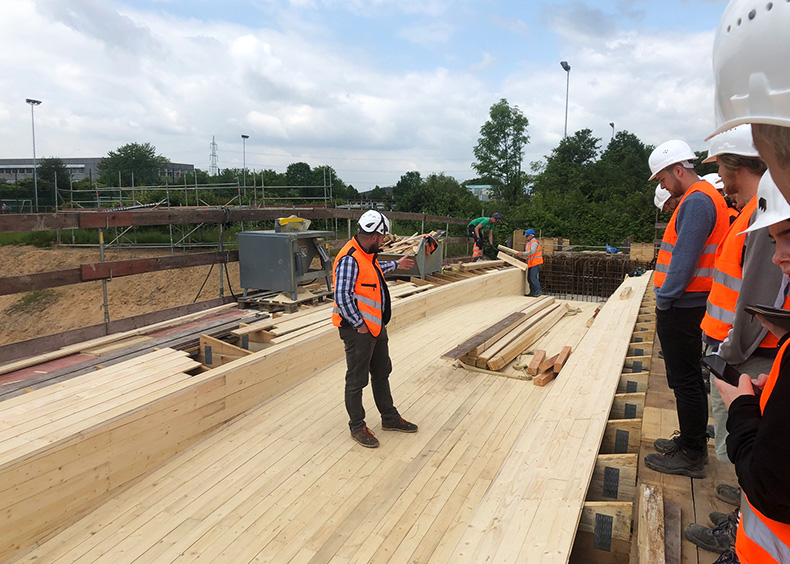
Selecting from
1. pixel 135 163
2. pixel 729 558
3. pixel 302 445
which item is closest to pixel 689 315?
pixel 729 558

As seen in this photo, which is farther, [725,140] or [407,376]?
[407,376]

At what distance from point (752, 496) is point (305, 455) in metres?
3.85

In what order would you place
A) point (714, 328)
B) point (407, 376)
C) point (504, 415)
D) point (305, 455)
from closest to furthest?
point (714, 328) < point (305, 455) < point (504, 415) < point (407, 376)

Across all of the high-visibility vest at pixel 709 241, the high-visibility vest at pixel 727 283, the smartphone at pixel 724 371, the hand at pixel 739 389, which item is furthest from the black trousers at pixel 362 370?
the hand at pixel 739 389

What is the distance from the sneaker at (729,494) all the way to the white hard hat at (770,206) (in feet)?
6.65

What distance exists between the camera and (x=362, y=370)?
482cm

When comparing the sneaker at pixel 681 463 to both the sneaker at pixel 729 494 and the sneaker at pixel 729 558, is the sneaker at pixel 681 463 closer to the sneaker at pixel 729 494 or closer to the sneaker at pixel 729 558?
the sneaker at pixel 729 494

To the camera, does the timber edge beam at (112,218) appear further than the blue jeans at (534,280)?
No

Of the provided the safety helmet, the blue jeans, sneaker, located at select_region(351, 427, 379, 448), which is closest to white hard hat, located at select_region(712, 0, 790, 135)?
the safety helmet

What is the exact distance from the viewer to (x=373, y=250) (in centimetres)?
482

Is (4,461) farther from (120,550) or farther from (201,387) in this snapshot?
(201,387)

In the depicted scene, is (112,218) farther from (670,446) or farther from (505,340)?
(670,446)

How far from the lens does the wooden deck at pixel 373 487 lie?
322cm

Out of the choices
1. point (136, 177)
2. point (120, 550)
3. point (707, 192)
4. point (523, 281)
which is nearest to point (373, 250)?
point (707, 192)
